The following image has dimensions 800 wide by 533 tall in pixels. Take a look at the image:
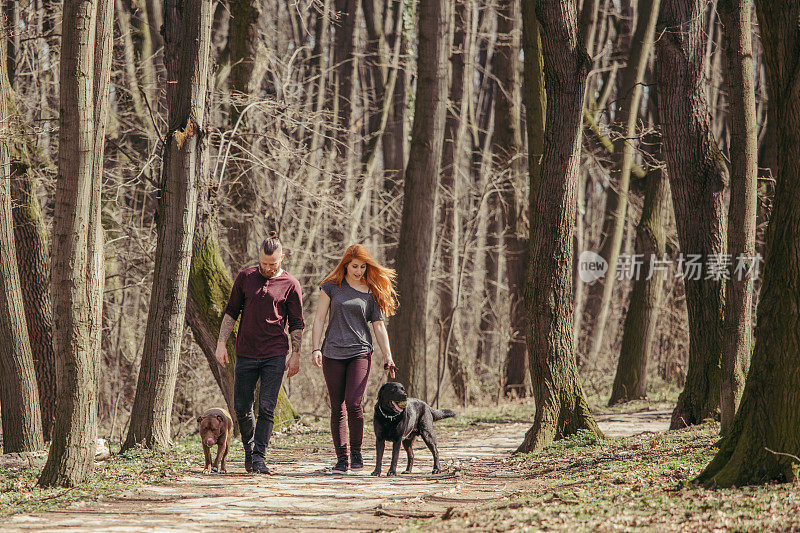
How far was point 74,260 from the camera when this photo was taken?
773 cm

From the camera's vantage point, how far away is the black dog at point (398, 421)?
7758mm

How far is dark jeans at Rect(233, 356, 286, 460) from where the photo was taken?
823 centimetres

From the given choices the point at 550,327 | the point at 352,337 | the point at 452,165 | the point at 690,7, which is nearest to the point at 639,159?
the point at 452,165

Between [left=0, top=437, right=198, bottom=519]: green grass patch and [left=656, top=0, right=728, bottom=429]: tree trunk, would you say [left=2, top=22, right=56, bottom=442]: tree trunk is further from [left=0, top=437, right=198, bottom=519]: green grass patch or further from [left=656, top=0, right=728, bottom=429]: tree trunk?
[left=656, top=0, right=728, bottom=429]: tree trunk

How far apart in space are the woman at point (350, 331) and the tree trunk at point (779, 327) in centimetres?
324

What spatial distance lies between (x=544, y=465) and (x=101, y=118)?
19.1ft

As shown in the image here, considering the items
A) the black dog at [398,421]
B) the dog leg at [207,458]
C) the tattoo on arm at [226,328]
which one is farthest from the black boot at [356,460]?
the tattoo on arm at [226,328]

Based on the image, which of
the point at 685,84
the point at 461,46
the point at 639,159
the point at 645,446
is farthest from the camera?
the point at 461,46

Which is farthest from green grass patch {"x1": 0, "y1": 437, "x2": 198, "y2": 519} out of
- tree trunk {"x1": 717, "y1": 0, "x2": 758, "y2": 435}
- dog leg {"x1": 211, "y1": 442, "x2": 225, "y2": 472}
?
tree trunk {"x1": 717, "y1": 0, "x2": 758, "y2": 435}

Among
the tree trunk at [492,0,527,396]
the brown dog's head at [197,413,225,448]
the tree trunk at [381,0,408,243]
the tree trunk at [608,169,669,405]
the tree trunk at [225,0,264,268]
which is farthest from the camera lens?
the tree trunk at [381,0,408,243]

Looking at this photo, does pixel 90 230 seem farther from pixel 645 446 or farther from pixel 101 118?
pixel 645 446

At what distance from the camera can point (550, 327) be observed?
10.1 metres

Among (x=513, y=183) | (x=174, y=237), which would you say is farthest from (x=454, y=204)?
(x=174, y=237)

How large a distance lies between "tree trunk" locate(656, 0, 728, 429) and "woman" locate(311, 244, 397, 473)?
16.9ft
